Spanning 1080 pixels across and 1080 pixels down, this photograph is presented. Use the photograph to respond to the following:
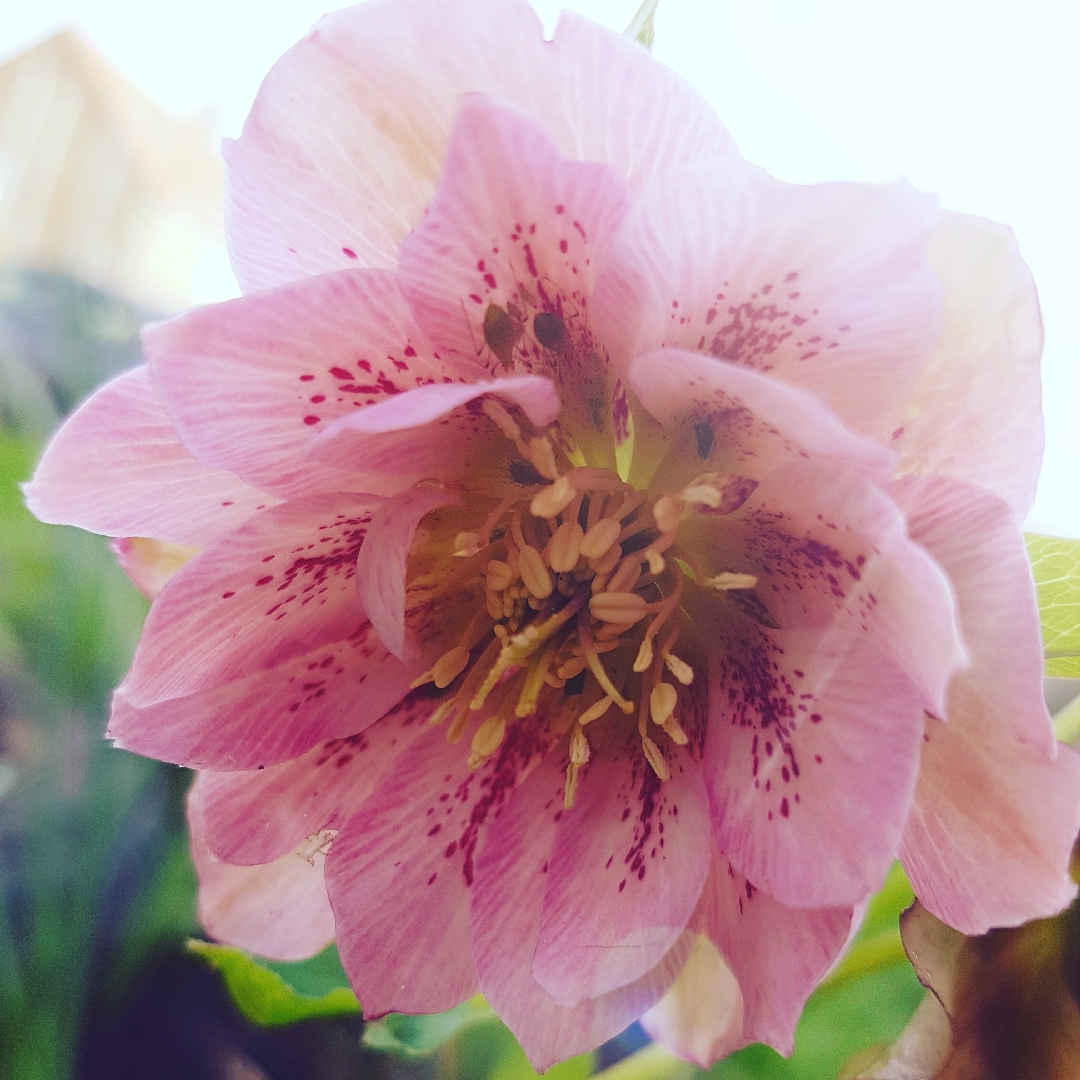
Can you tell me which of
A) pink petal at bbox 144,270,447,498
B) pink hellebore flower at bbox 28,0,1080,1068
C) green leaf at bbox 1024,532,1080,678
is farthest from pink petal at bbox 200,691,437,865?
green leaf at bbox 1024,532,1080,678

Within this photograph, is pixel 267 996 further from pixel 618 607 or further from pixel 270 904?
pixel 618 607

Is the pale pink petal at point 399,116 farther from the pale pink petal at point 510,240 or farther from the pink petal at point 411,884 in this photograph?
the pink petal at point 411,884

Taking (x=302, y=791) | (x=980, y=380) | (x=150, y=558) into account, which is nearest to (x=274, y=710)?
(x=302, y=791)

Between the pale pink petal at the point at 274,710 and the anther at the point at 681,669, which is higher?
the anther at the point at 681,669

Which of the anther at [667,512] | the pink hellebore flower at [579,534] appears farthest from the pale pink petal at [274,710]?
the anther at [667,512]

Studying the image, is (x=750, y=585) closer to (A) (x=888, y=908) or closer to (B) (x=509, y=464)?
(B) (x=509, y=464)

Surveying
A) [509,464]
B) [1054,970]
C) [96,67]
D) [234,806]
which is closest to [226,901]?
[234,806]

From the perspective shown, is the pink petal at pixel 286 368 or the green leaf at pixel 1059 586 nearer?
the pink petal at pixel 286 368

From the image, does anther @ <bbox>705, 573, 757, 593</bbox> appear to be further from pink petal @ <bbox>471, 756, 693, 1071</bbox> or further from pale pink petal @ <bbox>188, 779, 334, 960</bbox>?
pale pink petal @ <bbox>188, 779, 334, 960</bbox>
